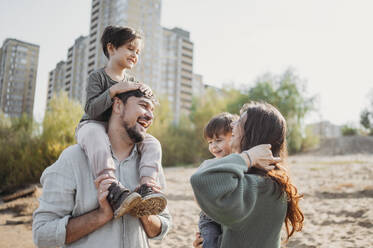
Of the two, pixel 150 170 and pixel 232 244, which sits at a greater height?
pixel 150 170

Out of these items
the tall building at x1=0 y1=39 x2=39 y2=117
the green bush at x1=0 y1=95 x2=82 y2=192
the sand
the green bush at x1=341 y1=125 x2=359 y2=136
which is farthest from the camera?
the tall building at x1=0 y1=39 x2=39 y2=117

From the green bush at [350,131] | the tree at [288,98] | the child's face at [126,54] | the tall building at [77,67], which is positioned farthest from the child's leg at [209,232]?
the tall building at [77,67]

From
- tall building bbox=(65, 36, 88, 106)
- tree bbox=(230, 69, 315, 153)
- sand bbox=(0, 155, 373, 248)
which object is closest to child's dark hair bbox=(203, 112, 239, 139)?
sand bbox=(0, 155, 373, 248)

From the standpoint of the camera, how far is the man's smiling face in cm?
185

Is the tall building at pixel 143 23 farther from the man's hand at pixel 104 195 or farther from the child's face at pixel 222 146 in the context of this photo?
the man's hand at pixel 104 195

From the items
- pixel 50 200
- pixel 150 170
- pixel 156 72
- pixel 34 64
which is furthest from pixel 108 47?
pixel 34 64

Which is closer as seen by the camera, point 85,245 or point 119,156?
point 85,245

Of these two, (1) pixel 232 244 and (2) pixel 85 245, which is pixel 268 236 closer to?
(1) pixel 232 244

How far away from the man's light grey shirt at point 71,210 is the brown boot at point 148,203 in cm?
9

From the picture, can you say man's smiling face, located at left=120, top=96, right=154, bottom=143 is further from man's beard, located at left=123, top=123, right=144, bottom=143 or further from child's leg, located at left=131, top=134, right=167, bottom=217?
child's leg, located at left=131, top=134, right=167, bottom=217

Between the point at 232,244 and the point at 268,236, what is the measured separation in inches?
7.2

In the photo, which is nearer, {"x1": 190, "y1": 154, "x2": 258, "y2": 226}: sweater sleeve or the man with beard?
{"x1": 190, "y1": 154, "x2": 258, "y2": 226}: sweater sleeve

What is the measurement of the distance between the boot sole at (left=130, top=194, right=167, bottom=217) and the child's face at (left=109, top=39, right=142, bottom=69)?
1211mm

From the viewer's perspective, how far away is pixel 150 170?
1.82 metres
